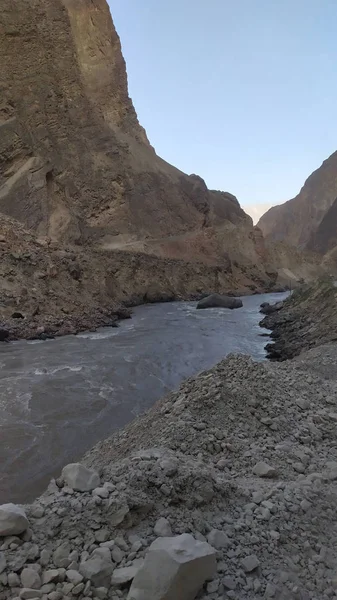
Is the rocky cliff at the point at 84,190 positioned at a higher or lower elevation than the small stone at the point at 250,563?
higher

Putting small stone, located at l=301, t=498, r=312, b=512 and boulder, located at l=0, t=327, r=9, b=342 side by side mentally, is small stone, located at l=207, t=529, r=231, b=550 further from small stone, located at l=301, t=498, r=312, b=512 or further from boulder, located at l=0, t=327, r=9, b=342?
boulder, located at l=0, t=327, r=9, b=342

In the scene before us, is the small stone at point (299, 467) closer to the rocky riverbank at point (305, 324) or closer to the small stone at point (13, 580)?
the small stone at point (13, 580)

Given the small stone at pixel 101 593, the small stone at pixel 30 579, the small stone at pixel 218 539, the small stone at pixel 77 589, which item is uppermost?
the small stone at pixel 30 579

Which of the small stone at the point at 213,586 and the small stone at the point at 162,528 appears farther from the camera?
the small stone at the point at 162,528

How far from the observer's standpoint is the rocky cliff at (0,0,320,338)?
1018 inches

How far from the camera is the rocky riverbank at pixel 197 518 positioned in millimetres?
2717

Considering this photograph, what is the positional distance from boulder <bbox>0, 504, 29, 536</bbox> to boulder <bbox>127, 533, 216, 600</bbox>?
897 mm

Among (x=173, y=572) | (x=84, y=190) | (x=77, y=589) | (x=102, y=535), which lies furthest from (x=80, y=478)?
(x=84, y=190)

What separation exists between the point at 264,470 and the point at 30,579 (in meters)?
2.67

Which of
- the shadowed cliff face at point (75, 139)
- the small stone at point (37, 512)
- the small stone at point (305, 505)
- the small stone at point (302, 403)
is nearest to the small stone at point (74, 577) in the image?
the small stone at point (37, 512)

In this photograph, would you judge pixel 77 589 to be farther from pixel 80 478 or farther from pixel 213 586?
pixel 80 478

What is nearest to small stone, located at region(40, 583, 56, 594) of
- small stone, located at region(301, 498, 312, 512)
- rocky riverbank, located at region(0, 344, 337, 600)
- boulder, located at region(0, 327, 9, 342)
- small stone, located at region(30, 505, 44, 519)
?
rocky riverbank, located at region(0, 344, 337, 600)

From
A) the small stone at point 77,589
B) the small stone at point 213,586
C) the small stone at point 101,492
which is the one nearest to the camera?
the small stone at point 77,589

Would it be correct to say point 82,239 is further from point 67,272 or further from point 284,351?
point 284,351
